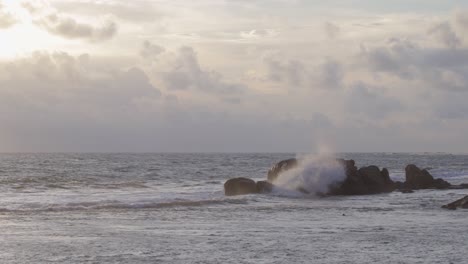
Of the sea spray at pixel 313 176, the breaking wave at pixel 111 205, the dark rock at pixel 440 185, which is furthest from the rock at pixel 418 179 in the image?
the breaking wave at pixel 111 205

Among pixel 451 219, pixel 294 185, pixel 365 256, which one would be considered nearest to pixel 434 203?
pixel 451 219

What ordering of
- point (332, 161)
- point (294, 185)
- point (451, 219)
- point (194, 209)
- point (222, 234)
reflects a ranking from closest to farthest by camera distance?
point (222, 234)
point (451, 219)
point (194, 209)
point (294, 185)
point (332, 161)

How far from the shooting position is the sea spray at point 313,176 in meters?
42.9

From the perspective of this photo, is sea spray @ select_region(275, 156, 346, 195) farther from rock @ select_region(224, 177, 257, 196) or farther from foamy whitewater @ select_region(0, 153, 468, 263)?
foamy whitewater @ select_region(0, 153, 468, 263)

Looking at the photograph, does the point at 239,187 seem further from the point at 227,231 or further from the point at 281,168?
the point at 227,231

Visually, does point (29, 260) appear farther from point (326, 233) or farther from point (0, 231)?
point (326, 233)

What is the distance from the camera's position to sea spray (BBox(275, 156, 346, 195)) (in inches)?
1688

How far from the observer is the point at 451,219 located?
971 inches

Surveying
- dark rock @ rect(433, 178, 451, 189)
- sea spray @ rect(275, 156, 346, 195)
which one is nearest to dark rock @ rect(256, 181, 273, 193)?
sea spray @ rect(275, 156, 346, 195)

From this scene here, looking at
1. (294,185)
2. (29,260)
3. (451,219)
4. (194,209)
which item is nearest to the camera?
(29,260)

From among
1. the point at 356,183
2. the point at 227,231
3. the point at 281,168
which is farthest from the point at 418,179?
the point at 227,231

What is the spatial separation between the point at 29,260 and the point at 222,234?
6.57m

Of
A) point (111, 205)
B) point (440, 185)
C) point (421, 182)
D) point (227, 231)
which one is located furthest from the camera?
point (421, 182)

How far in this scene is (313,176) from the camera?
1766 inches
